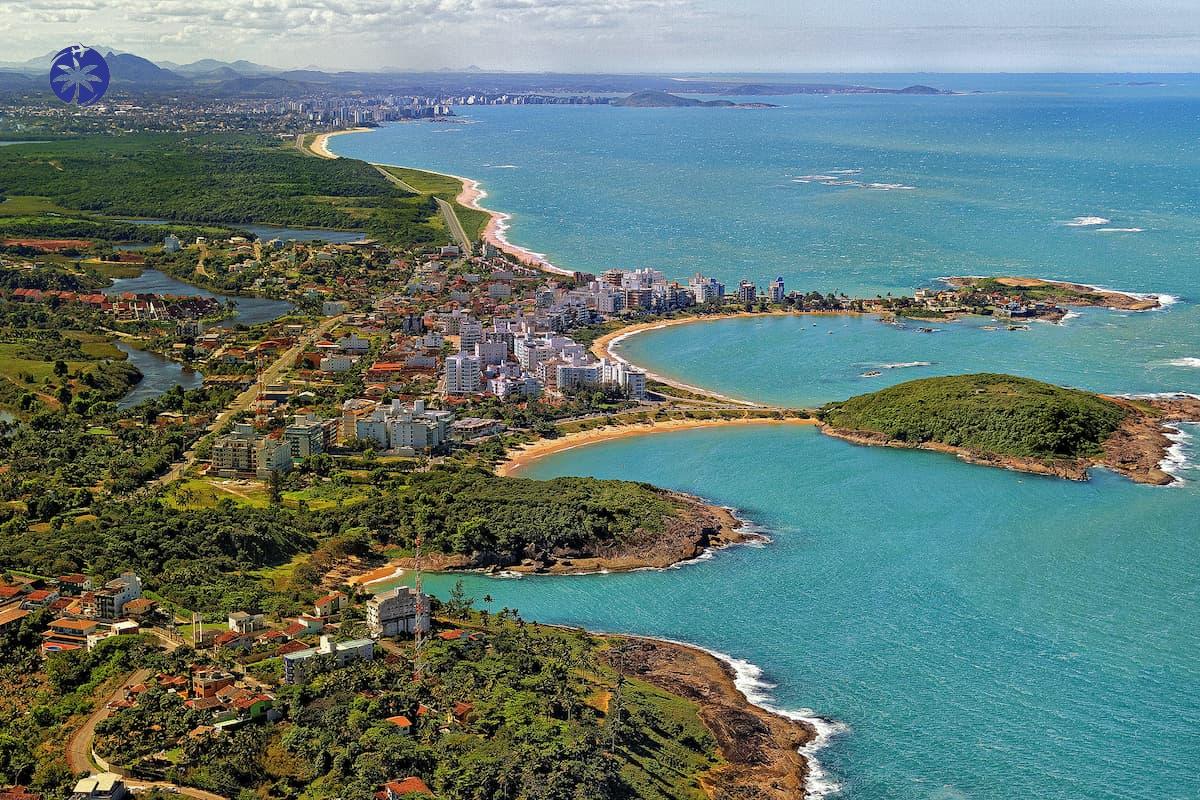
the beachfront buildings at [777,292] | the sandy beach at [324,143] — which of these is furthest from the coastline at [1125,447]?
the sandy beach at [324,143]

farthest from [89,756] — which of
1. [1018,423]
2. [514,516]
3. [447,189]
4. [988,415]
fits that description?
[447,189]

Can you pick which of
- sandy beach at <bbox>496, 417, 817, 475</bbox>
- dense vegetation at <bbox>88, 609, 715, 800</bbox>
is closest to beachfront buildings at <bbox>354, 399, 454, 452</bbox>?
sandy beach at <bbox>496, 417, 817, 475</bbox>

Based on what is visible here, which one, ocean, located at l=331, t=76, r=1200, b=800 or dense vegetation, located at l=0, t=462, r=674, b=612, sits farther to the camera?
Answer: dense vegetation, located at l=0, t=462, r=674, b=612

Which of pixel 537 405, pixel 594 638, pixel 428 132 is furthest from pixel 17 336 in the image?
pixel 428 132

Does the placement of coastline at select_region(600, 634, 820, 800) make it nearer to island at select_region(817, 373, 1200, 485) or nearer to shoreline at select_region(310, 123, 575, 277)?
island at select_region(817, 373, 1200, 485)

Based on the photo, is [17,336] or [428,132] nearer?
[17,336]

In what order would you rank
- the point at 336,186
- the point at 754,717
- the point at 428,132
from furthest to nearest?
1. the point at 428,132
2. the point at 336,186
3. the point at 754,717

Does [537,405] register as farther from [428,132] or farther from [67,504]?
[428,132]
